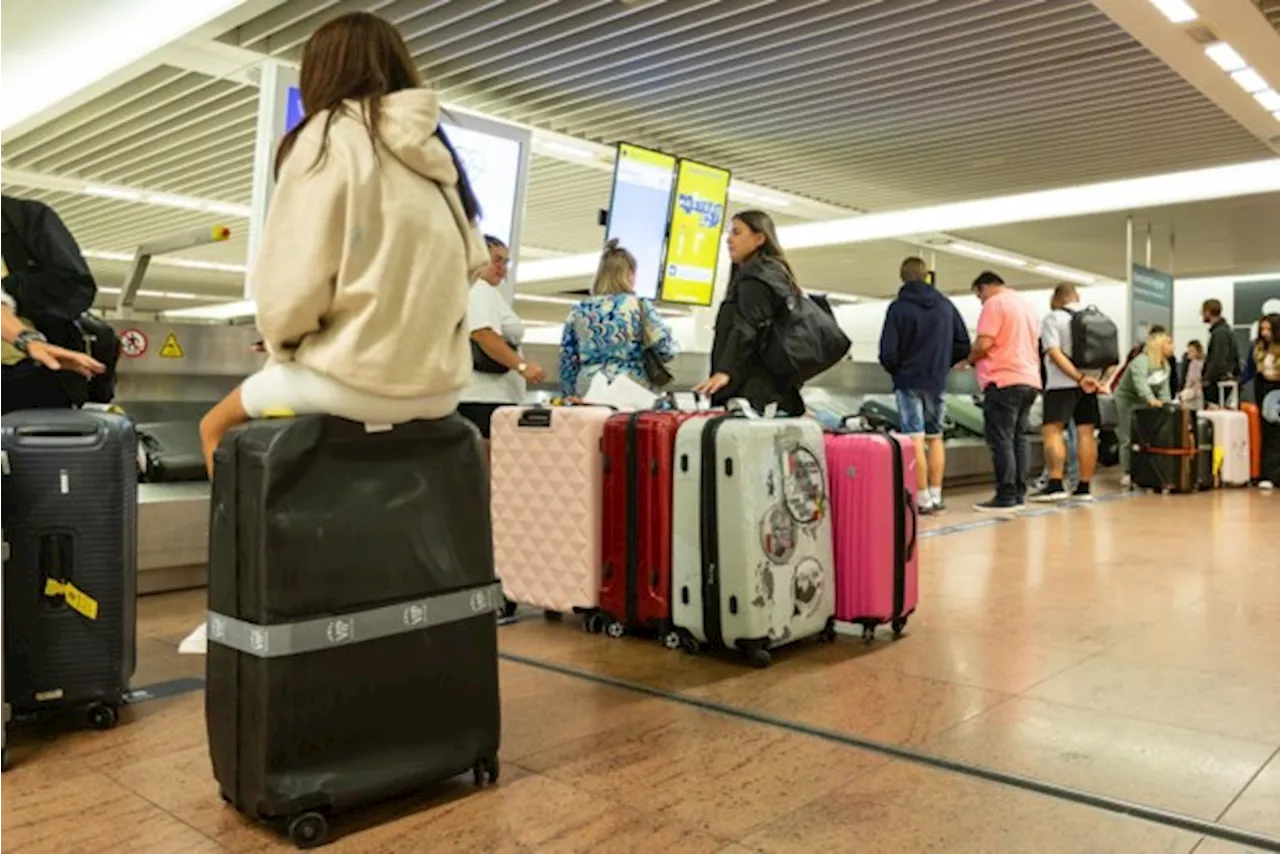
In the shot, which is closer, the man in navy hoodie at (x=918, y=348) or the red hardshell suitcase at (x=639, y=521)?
the red hardshell suitcase at (x=639, y=521)

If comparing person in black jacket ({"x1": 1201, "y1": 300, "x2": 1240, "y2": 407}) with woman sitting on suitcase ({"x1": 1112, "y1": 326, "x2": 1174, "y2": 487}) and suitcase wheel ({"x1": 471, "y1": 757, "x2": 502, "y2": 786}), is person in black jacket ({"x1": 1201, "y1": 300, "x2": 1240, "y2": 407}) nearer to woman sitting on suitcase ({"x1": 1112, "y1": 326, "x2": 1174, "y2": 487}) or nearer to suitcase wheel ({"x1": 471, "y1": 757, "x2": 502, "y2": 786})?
woman sitting on suitcase ({"x1": 1112, "y1": 326, "x2": 1174, "y2": 487})

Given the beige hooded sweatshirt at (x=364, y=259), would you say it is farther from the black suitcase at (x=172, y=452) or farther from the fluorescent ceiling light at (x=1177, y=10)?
the fluorescent ceiling light at (x=1177, y=10)

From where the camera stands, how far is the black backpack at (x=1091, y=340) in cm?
786

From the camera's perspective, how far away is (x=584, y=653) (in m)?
3.38

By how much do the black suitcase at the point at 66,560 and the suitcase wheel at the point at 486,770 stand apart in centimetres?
102

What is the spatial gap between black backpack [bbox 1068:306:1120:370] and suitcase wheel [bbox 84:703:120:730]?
7.17 metres

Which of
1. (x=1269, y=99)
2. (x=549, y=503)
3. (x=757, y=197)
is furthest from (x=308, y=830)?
(x=757, y=197)

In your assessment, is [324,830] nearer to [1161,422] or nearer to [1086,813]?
[1086,813]

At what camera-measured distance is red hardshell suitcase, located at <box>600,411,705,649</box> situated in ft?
11.2

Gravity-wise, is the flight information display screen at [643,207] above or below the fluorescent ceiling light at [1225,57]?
below

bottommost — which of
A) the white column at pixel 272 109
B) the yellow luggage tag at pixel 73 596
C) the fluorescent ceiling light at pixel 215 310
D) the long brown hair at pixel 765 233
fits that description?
the yellow luggage tag at pixel 73 596

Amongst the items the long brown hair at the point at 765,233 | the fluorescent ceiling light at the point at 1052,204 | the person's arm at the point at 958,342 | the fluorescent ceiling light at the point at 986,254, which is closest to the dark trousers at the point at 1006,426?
the person's arm at the point at 958,342

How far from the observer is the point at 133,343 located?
470cm

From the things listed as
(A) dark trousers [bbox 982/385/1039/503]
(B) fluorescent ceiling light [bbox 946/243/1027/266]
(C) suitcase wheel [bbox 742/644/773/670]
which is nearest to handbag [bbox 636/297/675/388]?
(C) suitcase wheel [bbox 742/644/773/670]
